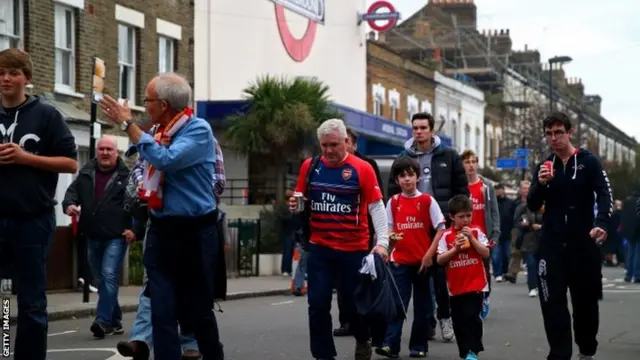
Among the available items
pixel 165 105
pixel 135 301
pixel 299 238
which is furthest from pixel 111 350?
pixel 135 301

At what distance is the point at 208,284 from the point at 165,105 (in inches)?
44.9

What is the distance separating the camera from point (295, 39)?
42250 mm

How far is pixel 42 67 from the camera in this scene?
77.9ft

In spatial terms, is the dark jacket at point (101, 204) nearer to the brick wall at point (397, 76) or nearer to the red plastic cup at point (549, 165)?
the red plastic cup at point (549, 165)

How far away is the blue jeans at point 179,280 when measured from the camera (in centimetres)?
780

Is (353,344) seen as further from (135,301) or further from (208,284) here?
(135,301)

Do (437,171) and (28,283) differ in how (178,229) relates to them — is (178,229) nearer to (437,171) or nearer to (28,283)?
(28,283)

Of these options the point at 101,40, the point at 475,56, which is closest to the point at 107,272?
the point at 101,40

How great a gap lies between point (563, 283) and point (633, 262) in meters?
16.9

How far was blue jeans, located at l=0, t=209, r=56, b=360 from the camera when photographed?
773 cm

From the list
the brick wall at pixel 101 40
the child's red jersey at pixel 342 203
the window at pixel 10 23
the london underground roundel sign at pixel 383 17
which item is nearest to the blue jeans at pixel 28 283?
the child's red jersey at pixel 342 203

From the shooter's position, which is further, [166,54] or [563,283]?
[166,54]

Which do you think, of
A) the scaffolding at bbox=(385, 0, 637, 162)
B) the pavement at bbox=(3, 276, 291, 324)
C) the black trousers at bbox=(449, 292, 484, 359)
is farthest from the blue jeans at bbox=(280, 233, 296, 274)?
the scaffolding at bbox=(385, 0, 637, 162)

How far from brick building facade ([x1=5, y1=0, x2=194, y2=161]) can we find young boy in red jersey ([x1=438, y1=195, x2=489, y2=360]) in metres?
14.0
